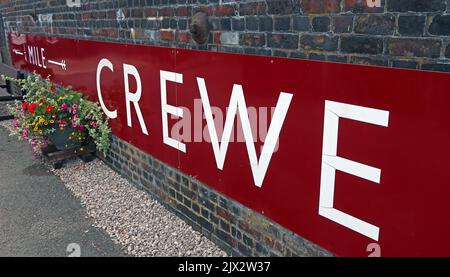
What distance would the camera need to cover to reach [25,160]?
5172mm

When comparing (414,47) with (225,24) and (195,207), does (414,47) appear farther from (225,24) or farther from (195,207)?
(195,207)

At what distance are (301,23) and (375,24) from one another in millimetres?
442

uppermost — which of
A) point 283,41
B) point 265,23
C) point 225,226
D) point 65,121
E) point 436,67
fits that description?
point 265,23

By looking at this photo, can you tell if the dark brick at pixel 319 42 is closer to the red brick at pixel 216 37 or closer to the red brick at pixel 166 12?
the red brick at pixel 216 37

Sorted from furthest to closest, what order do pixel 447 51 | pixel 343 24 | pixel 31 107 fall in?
pixel 31 107
pixel 343 24
pixel 447 51

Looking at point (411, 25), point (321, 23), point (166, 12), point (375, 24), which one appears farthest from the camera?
point (166, 12)

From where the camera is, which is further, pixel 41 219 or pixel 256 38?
pixel 41 219

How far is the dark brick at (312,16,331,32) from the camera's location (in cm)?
195

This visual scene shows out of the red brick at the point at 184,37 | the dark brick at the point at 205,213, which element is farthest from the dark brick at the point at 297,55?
the dark brick at the point at 205,213

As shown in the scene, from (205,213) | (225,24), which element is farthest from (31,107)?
(225,24)

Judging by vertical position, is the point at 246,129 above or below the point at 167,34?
below

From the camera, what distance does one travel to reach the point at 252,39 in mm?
2412

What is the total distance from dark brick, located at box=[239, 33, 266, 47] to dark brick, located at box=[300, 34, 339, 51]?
0.31 m
